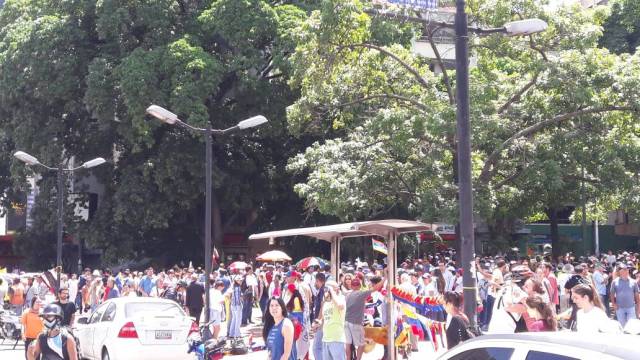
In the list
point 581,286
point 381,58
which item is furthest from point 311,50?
point 581,286

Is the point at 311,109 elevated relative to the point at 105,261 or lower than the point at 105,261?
elevated

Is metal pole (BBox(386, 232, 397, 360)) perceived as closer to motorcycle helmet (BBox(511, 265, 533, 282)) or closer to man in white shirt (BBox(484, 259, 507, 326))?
motorcycle helmet (BBox(511, 265, 533, 282))

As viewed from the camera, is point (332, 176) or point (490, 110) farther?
point (332, 176)

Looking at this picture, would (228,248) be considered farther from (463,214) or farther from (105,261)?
(463,214)

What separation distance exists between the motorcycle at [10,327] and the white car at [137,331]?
687 cm

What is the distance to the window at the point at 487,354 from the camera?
4.79 metres

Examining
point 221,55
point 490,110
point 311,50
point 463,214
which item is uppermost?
point 221,55

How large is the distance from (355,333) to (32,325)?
5.03 m

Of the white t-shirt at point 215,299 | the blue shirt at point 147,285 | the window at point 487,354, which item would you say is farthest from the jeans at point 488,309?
the window at point 487,354

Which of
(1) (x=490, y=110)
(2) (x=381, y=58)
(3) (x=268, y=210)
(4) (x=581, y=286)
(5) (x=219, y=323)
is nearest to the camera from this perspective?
(4) (x=581, y=286)

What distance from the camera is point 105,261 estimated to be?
36.6 meters

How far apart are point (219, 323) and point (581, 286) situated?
11.9 meters

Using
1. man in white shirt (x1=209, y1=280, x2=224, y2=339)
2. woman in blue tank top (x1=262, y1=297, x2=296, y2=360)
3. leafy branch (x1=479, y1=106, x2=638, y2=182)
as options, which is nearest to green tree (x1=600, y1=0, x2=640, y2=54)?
leafy branch (x1=479, y1=106, x2=638, y2=182)

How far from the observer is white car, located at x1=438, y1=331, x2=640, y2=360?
13.9 feet
